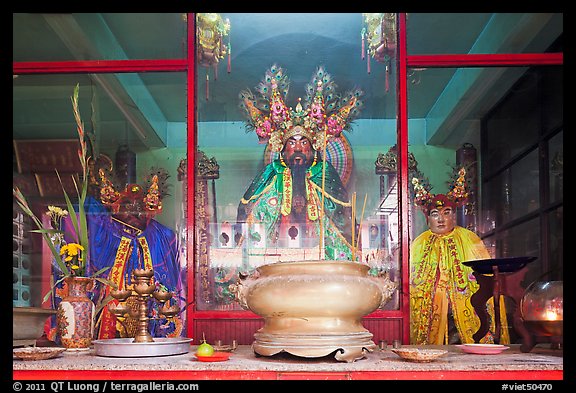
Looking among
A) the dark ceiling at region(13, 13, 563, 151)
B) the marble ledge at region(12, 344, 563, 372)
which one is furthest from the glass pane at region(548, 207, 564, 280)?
the marble ledge at region(12, 344, 563, 372)

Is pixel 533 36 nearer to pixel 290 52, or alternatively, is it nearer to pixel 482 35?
pixel 482 35

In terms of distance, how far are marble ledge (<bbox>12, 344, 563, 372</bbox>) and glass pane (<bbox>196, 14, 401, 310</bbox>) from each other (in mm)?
753

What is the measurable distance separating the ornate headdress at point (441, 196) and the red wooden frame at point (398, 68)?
68 mm

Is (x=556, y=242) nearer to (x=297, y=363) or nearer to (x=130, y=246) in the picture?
A: (x=297, y=363)

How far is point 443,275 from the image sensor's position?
3.07 meters

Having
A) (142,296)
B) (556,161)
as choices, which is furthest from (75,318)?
(556,161)

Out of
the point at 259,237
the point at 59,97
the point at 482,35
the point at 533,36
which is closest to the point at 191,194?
the point at 259,237

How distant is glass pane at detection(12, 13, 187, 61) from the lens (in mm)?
3193

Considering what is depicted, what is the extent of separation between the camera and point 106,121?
3.19m

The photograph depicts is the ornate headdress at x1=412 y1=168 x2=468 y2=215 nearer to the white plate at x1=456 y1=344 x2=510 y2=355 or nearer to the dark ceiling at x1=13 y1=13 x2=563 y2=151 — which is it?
the dark ceiling at x1=13 y1=13 x2=563 y2=151

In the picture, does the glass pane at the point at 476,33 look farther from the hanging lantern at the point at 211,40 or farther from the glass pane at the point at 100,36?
the glass pane at the point at 100,36

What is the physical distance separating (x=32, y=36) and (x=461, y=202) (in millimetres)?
2319

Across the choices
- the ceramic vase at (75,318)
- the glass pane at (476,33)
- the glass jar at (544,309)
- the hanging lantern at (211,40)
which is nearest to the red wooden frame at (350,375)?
the glass jar at (544,309)
